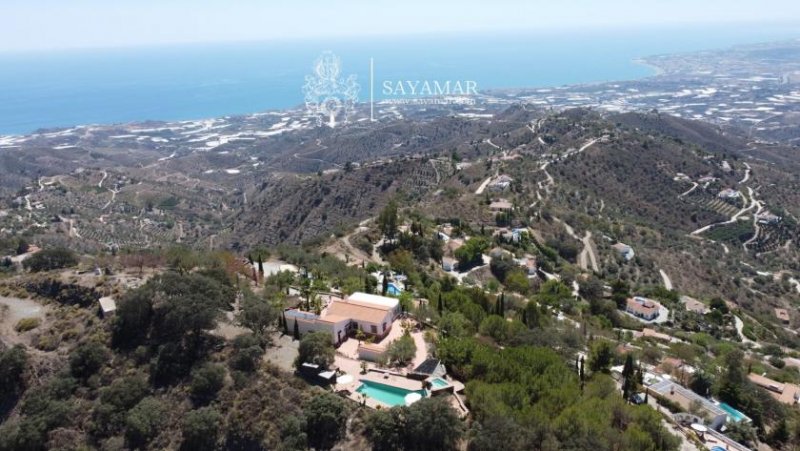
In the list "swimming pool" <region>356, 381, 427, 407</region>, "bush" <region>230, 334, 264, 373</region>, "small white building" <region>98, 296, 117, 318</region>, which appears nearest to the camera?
"swimming pool" <region>356, 381, 427, 407</region>

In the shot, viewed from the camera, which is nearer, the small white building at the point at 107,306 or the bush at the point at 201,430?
the bush at the point at 201,430

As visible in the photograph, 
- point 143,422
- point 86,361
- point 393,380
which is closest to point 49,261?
point 86,361

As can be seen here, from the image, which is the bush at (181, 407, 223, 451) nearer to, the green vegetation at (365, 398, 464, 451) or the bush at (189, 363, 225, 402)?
the bush at (189, 363, 225, 402)

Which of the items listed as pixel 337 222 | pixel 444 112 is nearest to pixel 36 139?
pixel 444 112

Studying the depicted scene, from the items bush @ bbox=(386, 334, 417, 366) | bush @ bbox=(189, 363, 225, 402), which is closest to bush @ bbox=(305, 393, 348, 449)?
bush @ bbox=(386, 334, 417, 366)

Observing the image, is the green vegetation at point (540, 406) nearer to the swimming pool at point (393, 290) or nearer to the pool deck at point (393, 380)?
the pool deck at point (393, 380)

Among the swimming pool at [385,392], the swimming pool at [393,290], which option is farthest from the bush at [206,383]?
the swimming pool at [393,290]

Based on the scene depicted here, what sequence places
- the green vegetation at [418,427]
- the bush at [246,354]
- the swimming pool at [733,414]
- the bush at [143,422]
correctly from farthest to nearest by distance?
the swimming pool at [733,414] → the bush at [246,354] → the bush at [143,422] → the green vegetation at [418,427]
